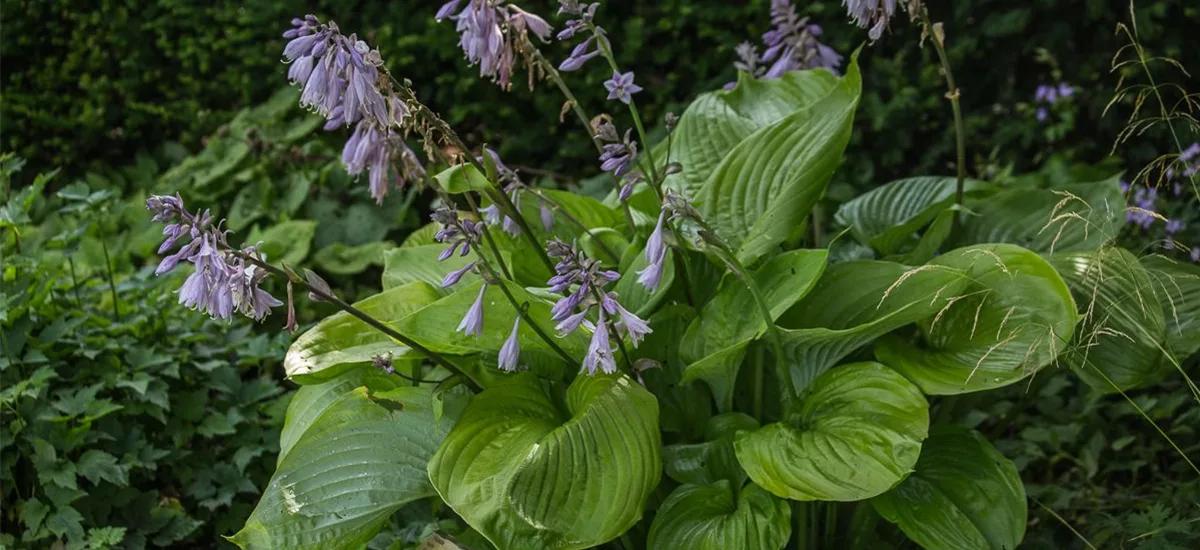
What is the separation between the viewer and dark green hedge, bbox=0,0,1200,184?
414cm

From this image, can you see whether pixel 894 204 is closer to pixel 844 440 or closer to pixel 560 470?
pixel 844 440

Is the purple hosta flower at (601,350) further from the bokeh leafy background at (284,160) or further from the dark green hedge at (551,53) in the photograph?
the dark green hedge at (551,53)

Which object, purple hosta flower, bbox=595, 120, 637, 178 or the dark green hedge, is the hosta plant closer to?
purple hosta flower, bbox=595, 120, 637, 178

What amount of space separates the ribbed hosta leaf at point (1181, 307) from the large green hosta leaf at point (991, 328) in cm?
29

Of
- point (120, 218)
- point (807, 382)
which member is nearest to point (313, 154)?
point (120, 218)

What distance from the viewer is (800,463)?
1.96m

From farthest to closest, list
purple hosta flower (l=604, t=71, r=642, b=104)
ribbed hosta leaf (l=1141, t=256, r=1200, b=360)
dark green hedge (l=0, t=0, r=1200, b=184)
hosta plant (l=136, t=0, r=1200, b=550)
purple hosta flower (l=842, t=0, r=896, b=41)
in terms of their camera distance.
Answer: dark green hedge (l=0, t=0, r=1200, b=184) → ribbed hosta leaf (l=1141, t=256, r=1200, b=360) → purple hosta flower (l=604, t=71, r=642, b=104) → purple hosta flower (l=842, t=0, r=896, b=41) → hosta plant (l=136, t=0, r=1200, b=550)

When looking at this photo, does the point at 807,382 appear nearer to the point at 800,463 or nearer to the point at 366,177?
the point at 800,463

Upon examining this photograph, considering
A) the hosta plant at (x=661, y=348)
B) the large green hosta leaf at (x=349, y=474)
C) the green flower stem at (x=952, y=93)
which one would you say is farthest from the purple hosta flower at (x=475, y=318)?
the green flower stem at (x=952, y=93)

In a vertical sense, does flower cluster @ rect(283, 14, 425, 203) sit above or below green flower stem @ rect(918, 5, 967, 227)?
above

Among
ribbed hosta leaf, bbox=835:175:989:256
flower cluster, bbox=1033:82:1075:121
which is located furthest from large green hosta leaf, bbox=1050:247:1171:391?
flower cluster, bbox=1033:82:1075:121

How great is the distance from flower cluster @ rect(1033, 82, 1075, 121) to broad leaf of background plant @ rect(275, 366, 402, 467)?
2.68 metres

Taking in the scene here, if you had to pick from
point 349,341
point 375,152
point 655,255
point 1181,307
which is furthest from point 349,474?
point 1181,307

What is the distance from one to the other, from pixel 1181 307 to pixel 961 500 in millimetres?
663
